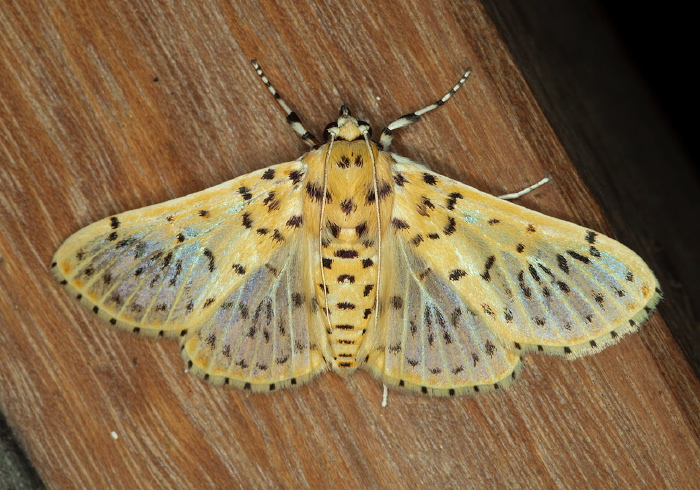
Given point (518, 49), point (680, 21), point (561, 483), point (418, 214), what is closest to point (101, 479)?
point (418, 214)

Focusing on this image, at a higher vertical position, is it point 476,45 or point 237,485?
point 476,45

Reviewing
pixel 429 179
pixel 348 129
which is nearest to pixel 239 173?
pixel 348 129

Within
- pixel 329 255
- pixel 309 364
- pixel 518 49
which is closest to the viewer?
pixel 329 255

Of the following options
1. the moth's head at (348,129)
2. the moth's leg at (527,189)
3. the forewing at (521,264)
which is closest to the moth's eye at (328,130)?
the moth's head at (348,129)

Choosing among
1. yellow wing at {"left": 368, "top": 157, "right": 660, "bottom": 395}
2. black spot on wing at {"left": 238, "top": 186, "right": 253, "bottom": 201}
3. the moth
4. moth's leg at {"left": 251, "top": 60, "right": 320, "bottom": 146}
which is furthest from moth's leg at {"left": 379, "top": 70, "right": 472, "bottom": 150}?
black spot on wing at {"left": 238, "top": 186, "right": 253, "bottom": 201}

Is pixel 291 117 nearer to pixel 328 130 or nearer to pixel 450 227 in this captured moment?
pixel 328 130

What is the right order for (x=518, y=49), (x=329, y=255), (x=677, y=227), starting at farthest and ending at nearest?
(x=677, y=227) < (x=518, y=49) < (x=329, y=255)

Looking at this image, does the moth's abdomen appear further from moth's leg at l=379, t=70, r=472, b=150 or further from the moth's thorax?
moth's leg at l=379, t=70, r=472, b=150

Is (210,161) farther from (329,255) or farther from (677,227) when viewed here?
(677,227)
